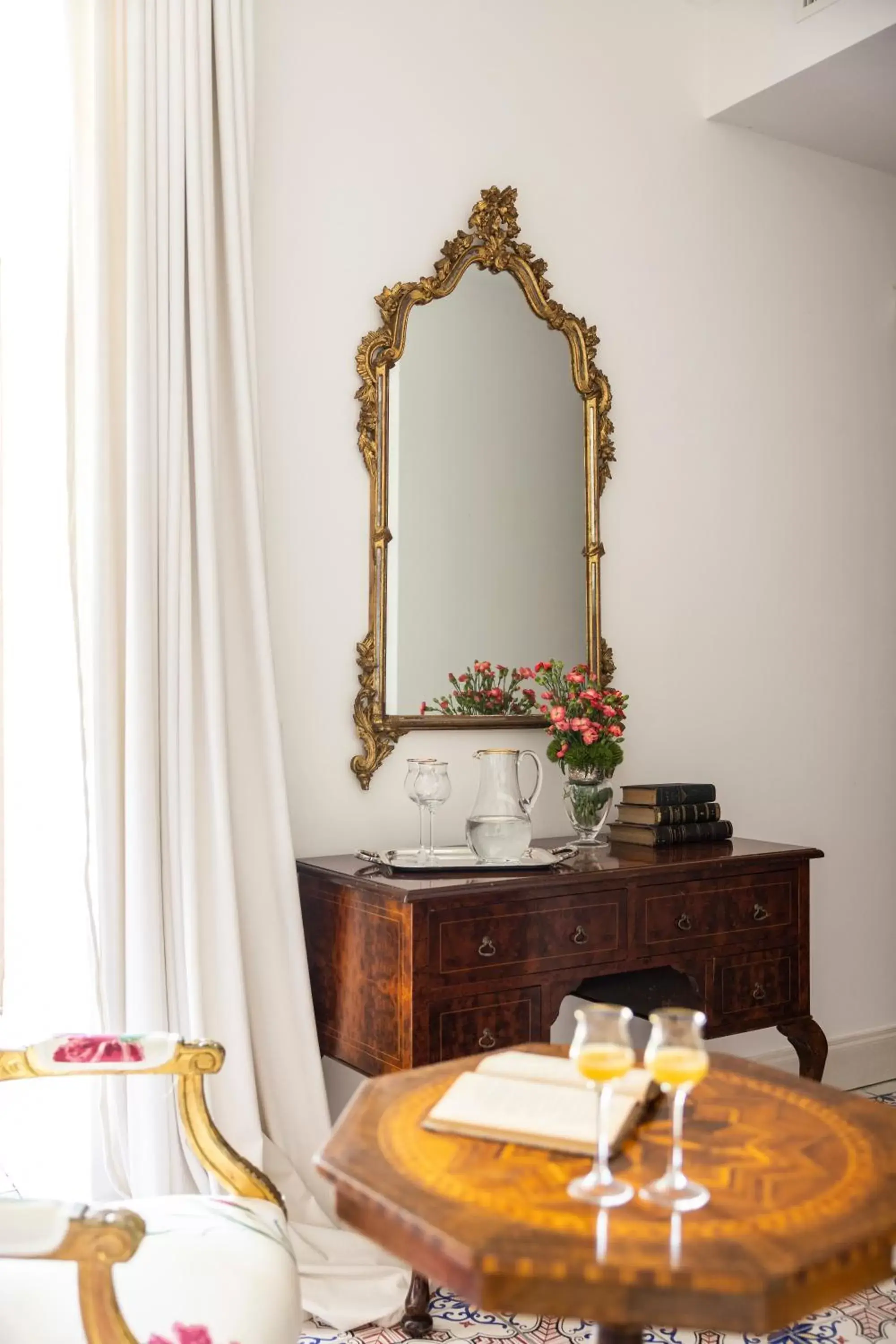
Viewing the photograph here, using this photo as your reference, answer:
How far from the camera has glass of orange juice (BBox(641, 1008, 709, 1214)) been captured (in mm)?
1360

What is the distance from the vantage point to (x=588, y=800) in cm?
309

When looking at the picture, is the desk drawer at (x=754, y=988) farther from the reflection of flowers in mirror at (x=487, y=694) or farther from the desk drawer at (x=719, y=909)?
the reflection of flowers in mirror at (x=487, y=694)

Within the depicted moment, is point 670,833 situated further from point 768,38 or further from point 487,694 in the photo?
point 768,38

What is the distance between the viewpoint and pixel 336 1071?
9.78 feet

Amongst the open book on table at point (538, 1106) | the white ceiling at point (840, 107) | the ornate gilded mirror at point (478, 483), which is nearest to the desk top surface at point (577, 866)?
the ornate gilded mirror at point (478, 483)

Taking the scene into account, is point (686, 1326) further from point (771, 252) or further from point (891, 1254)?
point (771, 252)

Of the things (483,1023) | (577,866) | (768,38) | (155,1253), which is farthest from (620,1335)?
(768,38)

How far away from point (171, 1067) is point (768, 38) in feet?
10.8

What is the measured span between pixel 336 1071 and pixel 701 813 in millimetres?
1150

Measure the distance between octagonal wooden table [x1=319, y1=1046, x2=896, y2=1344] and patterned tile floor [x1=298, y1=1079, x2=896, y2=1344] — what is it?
41.9 inches

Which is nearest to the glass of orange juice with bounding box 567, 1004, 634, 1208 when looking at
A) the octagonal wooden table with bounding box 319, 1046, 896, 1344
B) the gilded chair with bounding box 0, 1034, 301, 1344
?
the octagonal wooden table with bounding box 319, 1046, 896, 1344

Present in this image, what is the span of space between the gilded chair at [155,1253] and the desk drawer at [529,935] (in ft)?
2.35

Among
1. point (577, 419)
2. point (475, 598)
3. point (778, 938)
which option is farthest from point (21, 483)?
point (778, 938)

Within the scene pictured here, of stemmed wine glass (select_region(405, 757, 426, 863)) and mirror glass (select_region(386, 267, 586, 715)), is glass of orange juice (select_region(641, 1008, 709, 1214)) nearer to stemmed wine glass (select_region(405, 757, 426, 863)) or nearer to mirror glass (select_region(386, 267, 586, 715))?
stemmed wine glass (select_region(405, 757, 426, 863))
